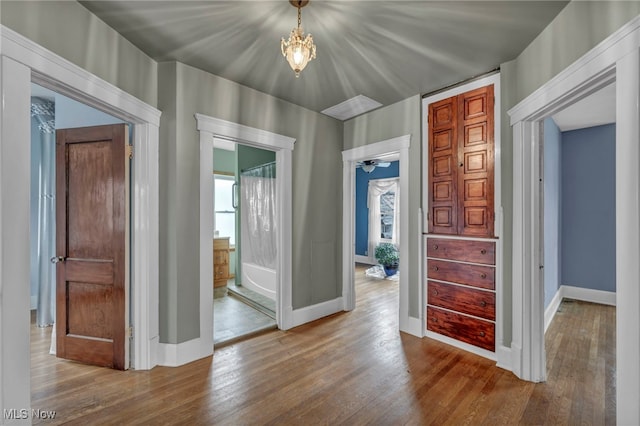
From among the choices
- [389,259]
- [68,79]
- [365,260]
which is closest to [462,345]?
[389,259]

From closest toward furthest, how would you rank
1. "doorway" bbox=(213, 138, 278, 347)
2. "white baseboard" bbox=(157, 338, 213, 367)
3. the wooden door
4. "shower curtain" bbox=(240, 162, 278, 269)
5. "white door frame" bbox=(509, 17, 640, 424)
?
"white door frame" bbox=(509, 17, 640, 424) → the wooden door → "white baseboard" bbox=(157, 338, 213, 367) → "doorway" bbox=(213, 138, 278, 347) → "shower curtain" bbox=(240, 162, 278, 269)

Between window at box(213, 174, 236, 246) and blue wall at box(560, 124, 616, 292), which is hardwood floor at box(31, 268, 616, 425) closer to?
blue wall at box(560, 124, 616, 292)

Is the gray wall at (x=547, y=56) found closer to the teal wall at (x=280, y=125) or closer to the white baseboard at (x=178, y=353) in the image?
the teal wall at (x=280, y=125)

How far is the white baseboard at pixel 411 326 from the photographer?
3172 millimetres

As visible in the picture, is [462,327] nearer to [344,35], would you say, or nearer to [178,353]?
[178,353]

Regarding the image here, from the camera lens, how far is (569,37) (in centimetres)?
180

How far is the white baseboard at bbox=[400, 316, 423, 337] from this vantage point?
3.17 meters

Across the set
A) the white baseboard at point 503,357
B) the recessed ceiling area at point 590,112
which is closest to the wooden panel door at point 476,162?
the white baseboard at point 503,357

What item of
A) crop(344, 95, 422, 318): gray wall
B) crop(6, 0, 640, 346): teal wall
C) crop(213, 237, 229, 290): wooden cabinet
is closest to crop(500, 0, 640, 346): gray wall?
crop(6, 0, 640, 346): teal wall

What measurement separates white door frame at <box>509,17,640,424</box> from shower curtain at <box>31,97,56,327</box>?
15.9 feet


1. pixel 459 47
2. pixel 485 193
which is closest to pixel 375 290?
pixel 485 193

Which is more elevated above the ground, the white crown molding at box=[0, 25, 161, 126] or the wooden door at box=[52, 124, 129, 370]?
the white crown molding at box=[0, 25, 161, 126]

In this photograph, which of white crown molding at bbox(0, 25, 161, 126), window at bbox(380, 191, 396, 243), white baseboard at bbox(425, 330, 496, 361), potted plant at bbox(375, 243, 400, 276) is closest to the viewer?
white crown molding at bbox(0, 25, 161, 126)

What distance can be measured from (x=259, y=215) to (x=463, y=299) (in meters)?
3.41
